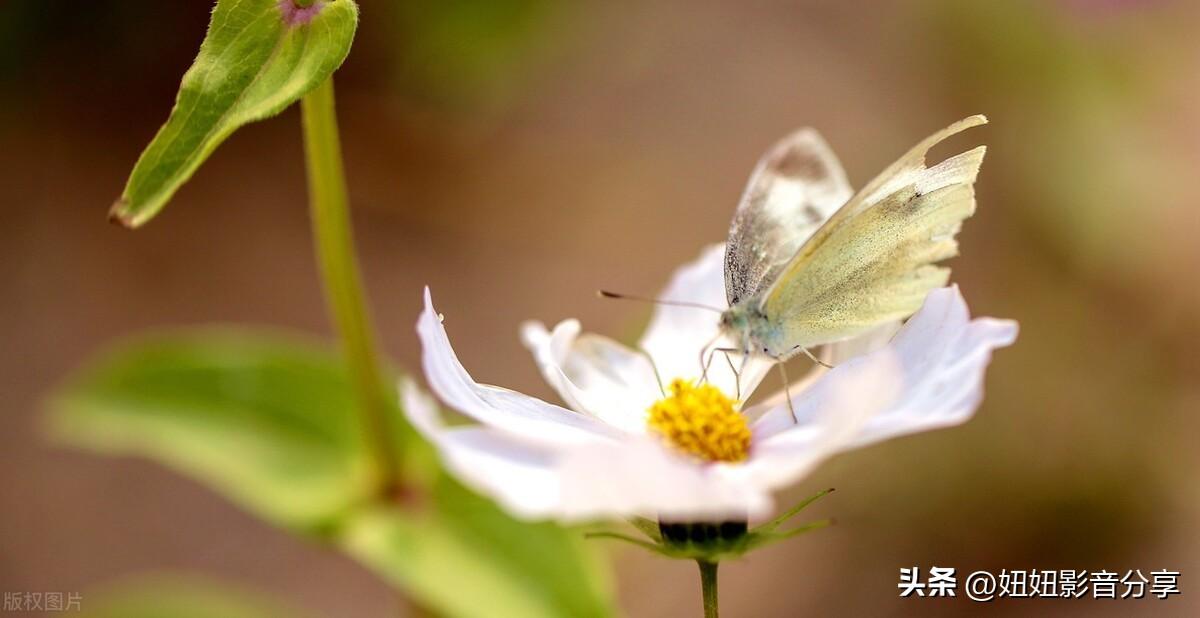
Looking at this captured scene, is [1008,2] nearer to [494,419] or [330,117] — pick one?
[330,117]

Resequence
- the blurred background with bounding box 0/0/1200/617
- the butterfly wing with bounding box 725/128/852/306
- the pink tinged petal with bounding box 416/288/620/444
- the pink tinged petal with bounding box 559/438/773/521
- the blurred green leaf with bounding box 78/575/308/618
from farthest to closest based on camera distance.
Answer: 1. the blurred background with bounding box 0/0/1200/617
2. the blurred green leaf with bounding box 78/575/308/618
3. the butterfly wing with bounding box 725/128/852/306
4. the pink tinged petal with bounding box 416/288/620/444
5. the pink tinged petal with bounding box 559/438/773/521

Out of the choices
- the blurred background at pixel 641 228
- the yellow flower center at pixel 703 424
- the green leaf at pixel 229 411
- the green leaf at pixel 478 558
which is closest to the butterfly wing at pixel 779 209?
the yellow flower center at pixel 703 424

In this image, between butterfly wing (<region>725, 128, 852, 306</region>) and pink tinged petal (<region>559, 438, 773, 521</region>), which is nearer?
pink tinged petal (<region>559, 438, 773, 521</region>)

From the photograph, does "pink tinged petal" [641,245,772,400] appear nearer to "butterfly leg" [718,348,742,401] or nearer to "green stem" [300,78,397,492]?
"butterfly leg" [718,348,742,401]

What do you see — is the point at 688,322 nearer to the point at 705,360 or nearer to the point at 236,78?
the point at 705,360

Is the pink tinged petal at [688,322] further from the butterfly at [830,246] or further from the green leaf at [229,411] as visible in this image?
the green leaf at [229,411]

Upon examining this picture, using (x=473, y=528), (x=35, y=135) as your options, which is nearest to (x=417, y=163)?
(x=35, y=135)

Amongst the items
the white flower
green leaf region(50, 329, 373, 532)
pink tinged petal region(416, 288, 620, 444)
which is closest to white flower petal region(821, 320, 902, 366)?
the white flower
